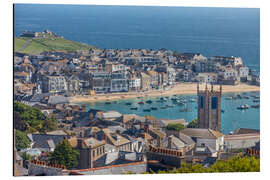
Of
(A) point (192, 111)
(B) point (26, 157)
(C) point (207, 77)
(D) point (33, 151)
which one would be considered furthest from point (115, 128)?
(C) point (207, 77)

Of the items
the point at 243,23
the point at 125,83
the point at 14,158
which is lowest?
the point at 14,158

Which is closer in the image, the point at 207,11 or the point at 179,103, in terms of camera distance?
the point at 207,11

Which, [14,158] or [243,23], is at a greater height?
[243,23]

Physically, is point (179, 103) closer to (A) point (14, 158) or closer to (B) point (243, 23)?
(B) point (243, 23)

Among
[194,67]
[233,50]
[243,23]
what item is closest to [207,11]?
[243,23]

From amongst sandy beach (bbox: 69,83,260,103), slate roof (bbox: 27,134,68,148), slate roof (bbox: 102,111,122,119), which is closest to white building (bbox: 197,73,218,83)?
sandy beach (bbox: 69,83,260,103)

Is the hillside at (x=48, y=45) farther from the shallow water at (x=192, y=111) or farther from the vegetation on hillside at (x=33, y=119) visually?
the shallow water at (x=192, y=111)
